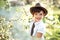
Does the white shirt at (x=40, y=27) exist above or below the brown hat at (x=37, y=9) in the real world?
below

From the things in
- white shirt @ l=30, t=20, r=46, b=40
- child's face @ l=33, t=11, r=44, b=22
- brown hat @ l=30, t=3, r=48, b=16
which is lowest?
white shirt @ l=30, t=20, r=46, b=40

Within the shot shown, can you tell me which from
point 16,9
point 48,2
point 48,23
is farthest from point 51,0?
point 16,9

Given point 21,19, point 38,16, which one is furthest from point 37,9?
point 21,19

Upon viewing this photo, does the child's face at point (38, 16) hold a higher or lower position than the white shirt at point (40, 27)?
higher

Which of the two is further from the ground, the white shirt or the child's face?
the child's face

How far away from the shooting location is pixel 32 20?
1.47 meters

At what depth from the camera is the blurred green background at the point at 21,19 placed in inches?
57.3

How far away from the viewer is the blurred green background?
1.46m

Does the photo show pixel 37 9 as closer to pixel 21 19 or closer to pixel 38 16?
pixel 38 16

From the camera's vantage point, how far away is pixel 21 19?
1.48 m

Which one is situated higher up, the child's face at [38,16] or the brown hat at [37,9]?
the brown hat at [37,9]

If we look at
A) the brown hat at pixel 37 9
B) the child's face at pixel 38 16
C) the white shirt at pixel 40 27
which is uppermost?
the brown hat at pixel 37 9

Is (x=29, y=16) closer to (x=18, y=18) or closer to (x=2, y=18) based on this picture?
(x=18, y=18)

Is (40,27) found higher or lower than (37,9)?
lower
